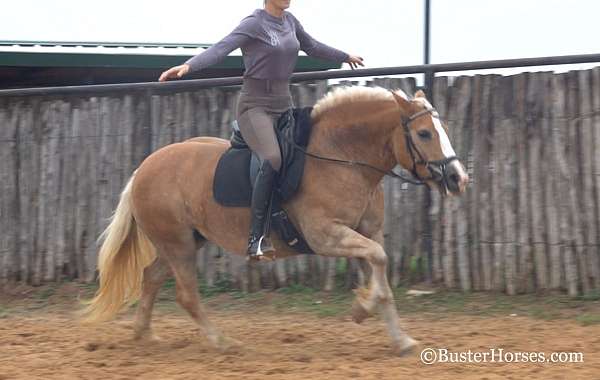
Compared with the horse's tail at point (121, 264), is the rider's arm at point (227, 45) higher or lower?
higher

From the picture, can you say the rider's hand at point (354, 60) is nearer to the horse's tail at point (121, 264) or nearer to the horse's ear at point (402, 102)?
the horse's ear at point (402, 102)

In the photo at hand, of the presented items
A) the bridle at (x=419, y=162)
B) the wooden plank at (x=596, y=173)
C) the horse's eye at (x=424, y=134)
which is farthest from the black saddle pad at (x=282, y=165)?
the wooden plank at (x=596, y=173)

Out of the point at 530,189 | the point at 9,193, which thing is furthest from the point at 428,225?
the point at 9,193

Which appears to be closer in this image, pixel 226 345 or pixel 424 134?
pixel 424 134

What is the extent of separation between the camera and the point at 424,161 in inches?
250

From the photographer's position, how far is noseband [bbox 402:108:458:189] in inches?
245

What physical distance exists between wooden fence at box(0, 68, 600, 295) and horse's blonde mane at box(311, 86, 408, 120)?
2060 mm

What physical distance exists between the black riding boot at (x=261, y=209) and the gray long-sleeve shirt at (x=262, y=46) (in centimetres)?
80

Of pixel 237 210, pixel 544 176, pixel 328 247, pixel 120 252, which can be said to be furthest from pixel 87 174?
pixel 544 176

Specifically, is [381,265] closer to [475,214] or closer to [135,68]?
[475,214]

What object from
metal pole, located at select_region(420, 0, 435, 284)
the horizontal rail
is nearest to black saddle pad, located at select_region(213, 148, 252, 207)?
the horizontal rail

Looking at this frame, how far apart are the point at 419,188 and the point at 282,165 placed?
8.10 ft

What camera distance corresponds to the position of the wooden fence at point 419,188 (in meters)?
8.23

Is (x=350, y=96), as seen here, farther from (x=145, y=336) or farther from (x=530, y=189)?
(x=145, y=336)
